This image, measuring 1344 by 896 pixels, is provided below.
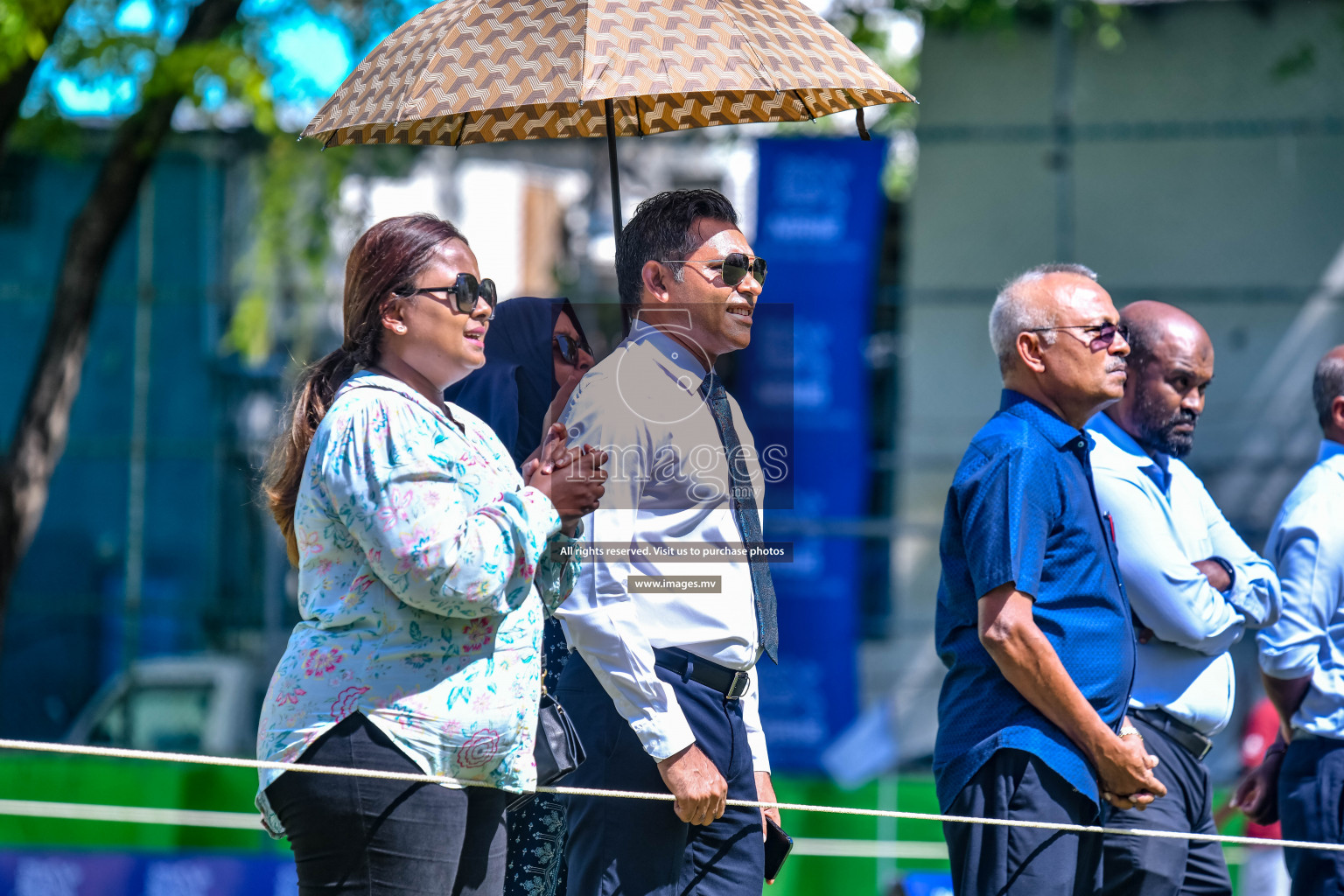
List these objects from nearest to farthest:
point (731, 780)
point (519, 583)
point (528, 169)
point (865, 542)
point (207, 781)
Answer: point (519, 583) → point (731, 780) → point (207, 781) → point (865, 542) → point (528, 169)

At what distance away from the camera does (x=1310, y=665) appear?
371 centimetres

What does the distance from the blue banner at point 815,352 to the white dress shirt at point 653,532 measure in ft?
21.3

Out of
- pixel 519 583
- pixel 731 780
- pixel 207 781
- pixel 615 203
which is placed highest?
pixel 615 203

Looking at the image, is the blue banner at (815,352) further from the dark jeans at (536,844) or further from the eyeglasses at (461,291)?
the eyeglasses at (461,291)

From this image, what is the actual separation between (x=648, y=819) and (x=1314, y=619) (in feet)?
6.38

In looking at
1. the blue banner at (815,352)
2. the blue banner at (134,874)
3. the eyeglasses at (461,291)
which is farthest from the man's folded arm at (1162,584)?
the blue banner at (815,352)

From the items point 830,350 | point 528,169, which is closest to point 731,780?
point 830,350

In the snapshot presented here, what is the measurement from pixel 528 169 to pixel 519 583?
11.2m

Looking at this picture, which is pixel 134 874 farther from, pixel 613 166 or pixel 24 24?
pixel 613 166

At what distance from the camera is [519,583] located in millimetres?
2605

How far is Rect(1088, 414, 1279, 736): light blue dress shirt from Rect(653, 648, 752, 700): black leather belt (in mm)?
1050

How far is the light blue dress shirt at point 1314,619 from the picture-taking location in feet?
12.2

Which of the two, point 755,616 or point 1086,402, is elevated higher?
point 1086,402

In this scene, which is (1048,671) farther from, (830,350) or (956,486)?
(830,350)
